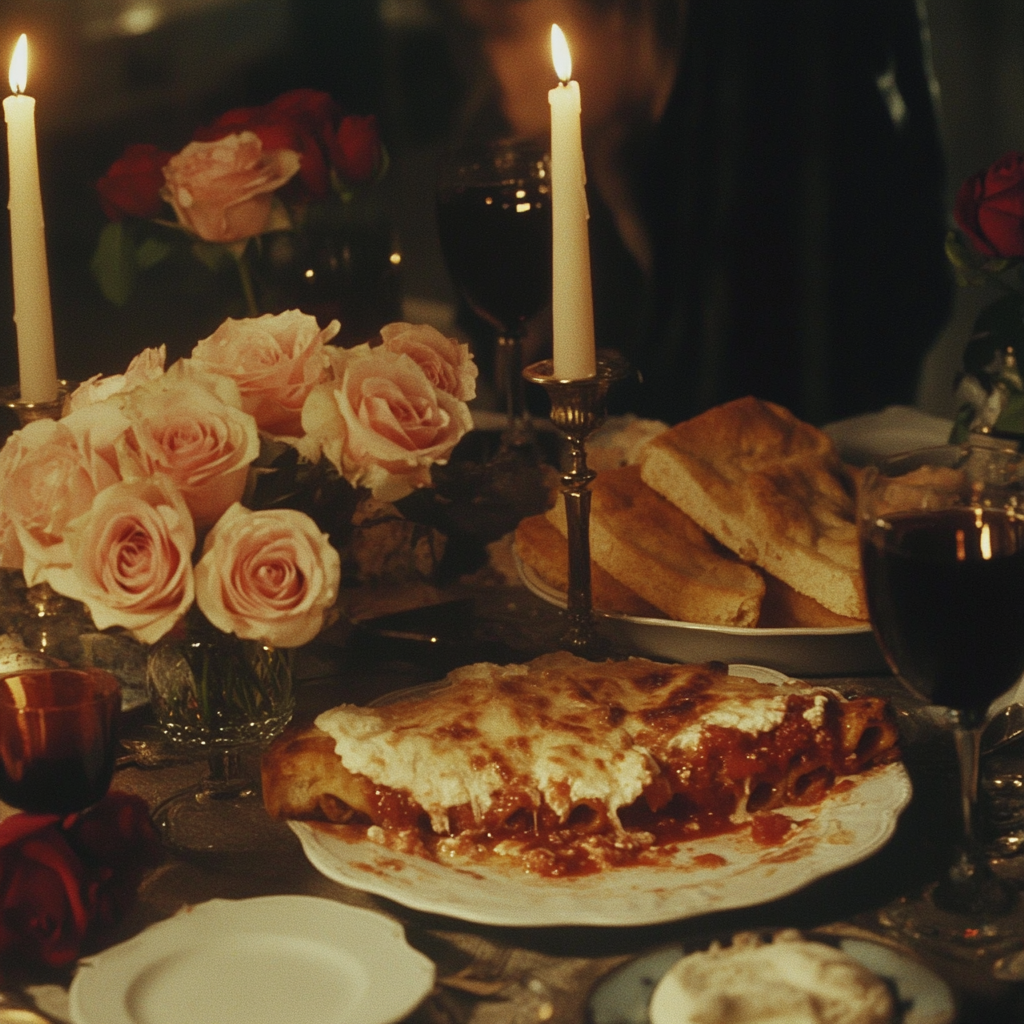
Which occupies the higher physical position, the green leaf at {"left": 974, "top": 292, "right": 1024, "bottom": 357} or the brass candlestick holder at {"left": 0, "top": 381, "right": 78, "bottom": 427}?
the green leaf at {"left": 974, "top": 292, "right": 1024, "bottom": 357}

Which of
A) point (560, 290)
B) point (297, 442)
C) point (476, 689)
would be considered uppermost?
point (560, 290)

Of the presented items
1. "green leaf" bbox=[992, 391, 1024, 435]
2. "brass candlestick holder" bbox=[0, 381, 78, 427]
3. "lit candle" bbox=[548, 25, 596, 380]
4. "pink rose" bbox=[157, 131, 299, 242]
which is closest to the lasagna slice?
"lit candle" bbox=[548, 25, 596, 380]

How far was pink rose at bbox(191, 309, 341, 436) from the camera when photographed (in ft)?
4.03

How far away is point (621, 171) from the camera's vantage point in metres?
4.18

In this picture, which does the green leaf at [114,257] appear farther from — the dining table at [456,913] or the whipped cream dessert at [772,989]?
the whipped cream dessert at [772,989]

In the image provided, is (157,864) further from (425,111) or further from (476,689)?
(425,111)

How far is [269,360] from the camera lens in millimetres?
1235

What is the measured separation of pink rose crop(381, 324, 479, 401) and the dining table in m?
0.34

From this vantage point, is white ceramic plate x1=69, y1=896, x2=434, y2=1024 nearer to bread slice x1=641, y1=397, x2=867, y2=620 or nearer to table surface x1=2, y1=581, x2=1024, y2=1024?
table surface x1=2, y1=581, x2=1024, y2=1024

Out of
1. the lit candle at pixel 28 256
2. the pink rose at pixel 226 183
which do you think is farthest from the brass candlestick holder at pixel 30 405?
the pink rose at pixel 226 183

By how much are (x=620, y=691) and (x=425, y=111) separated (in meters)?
4.11

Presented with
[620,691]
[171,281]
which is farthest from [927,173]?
[620,691]

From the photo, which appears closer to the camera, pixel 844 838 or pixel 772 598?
pixel 844 838

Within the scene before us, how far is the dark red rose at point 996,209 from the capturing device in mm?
1749
